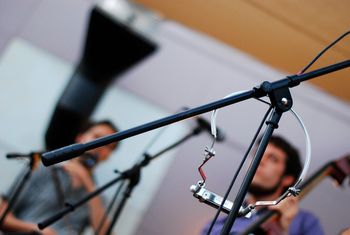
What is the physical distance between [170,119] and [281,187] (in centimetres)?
116

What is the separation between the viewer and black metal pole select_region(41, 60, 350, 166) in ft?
2.00

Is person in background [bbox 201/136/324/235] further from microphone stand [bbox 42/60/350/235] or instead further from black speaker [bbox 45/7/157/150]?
black speaker [bbox 45/7/157/150]

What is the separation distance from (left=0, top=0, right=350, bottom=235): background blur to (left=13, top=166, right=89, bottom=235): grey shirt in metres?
0.21

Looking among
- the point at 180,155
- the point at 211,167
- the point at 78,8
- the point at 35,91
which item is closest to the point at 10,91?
the point at 35,91

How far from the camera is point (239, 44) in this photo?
177cm

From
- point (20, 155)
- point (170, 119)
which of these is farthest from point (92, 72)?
point (170, 119)

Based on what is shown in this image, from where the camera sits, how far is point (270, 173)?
167 cm

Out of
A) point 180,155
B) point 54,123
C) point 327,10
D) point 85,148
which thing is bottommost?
point 85,148

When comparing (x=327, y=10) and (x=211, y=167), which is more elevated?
(x=327, y=10)

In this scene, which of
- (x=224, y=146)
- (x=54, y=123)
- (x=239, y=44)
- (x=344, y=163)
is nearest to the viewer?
(x=344, y=163)

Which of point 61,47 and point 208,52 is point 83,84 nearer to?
point 61,47

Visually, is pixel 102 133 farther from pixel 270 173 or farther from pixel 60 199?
pixel 270 173

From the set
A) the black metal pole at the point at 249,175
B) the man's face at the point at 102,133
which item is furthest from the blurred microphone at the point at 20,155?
the black metal pole at the point at 249,175

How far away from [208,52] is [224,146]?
566 mm
